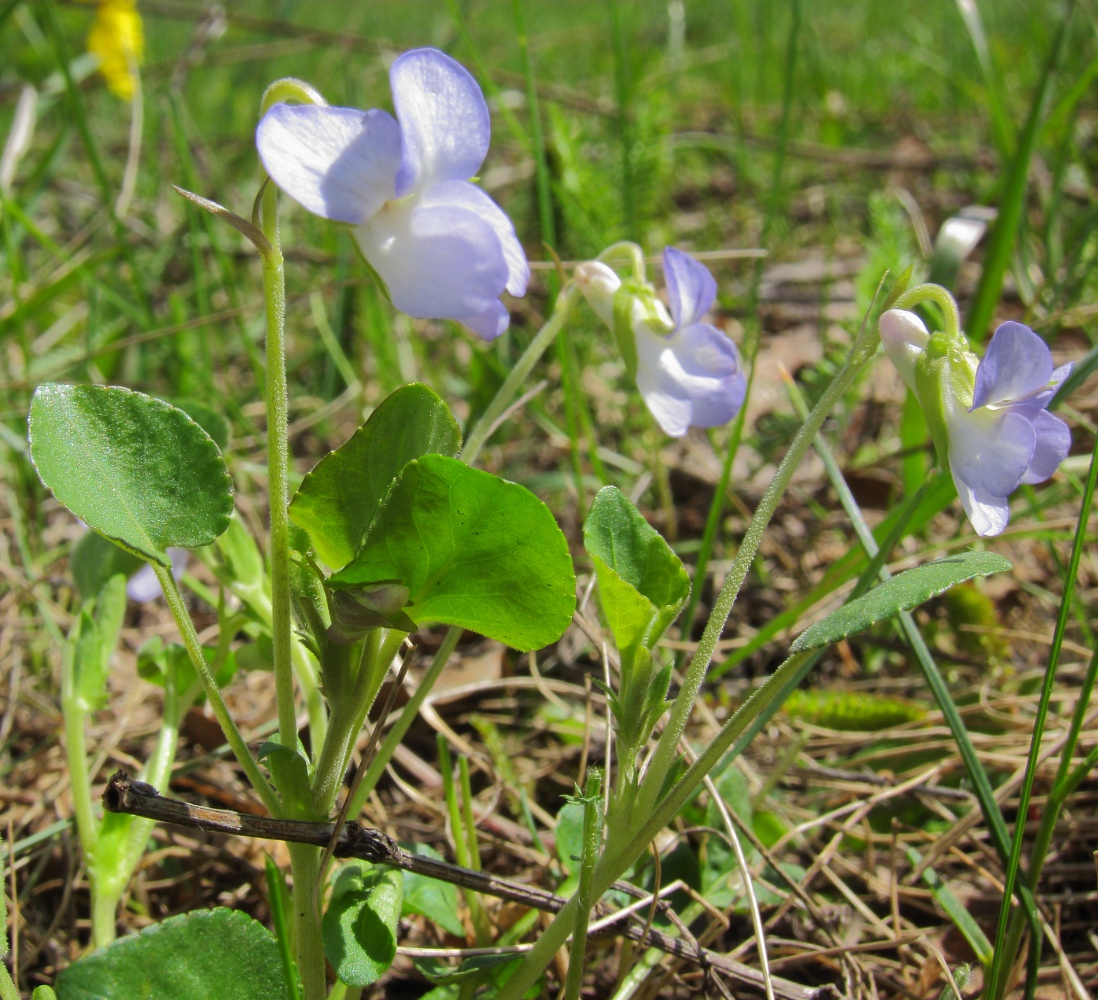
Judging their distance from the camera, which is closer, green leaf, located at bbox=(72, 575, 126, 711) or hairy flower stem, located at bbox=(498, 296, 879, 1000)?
hairy flower stem, located at bbox=(498, 296, 879, 1000)

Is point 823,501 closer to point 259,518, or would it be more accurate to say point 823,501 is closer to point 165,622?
point 259,518

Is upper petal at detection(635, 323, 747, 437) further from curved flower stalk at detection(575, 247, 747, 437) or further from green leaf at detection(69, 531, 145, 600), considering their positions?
green leaf at detection(69, 531, 145, 600)

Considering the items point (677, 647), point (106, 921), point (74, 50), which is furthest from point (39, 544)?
point (74, 50)

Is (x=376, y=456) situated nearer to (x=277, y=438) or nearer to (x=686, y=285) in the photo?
(x=277, y=438)

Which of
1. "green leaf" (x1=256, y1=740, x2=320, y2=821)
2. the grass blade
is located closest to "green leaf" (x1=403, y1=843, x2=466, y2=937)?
"green leaf" (x1=256, y1=740, x2=320, y2=821)

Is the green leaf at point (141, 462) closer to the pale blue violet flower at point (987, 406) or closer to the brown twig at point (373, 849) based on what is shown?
the brown twig at point (373, 849)
